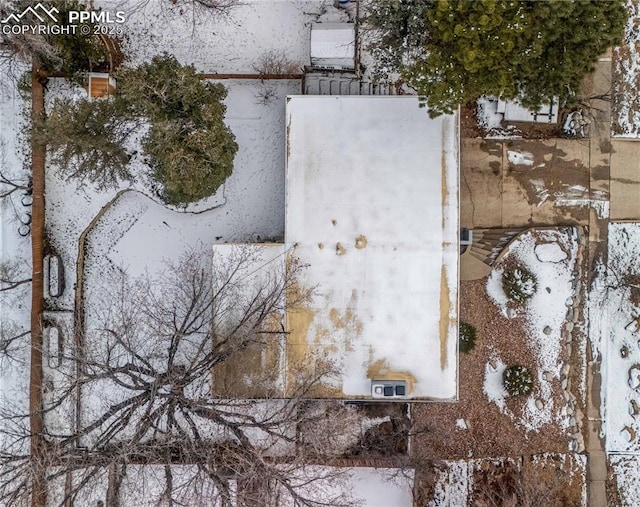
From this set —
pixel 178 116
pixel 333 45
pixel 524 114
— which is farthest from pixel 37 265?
pixel 524 114

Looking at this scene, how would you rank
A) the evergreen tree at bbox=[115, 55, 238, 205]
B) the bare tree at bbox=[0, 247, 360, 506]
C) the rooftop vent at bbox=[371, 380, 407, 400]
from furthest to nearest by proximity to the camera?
the rooftop vent at bbox=[371, 380, 407, 400] → the bare tree at bbox=[0, 247, 360, 506] → the evergreen tree at bbox=[115, 55, 238, 205]

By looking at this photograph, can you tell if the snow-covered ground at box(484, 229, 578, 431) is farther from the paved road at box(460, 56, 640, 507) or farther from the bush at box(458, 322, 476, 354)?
the bush at box(458, 322, 476, 354)

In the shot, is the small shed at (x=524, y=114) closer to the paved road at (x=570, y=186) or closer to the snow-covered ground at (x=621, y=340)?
the paved road at (x=570, y=186)

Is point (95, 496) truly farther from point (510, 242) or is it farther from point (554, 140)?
point (554, 140)

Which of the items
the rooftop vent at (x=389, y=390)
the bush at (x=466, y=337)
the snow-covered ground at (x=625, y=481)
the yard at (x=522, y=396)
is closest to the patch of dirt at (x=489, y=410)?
the yard at (x=522, y=396)

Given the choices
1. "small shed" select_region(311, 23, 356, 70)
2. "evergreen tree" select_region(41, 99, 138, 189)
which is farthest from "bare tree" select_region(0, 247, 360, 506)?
"small shed" select_region(311, 23, 356, 70)
